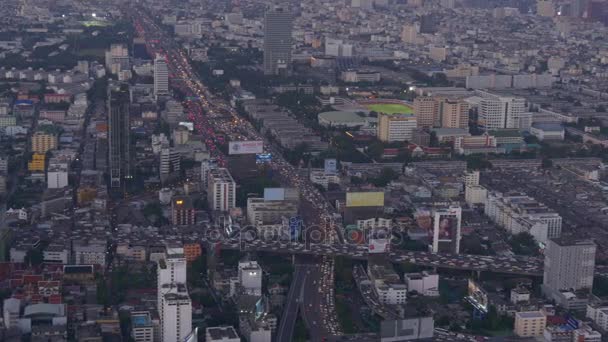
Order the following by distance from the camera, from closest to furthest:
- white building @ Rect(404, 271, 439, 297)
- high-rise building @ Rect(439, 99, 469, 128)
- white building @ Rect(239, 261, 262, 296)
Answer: white building @ Rect(239, 261, 262, 296)
white building @ Rect(404, 271, 439, 297)
high-rise building @ Rect(439, 99, 469, 128)

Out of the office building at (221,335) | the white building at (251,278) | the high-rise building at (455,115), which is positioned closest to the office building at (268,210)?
the white building at (251,278)

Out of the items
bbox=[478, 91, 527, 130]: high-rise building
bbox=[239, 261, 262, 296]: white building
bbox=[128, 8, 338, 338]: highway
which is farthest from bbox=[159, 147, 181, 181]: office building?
bbox=[478, 91, 527, 130]: high-rise building

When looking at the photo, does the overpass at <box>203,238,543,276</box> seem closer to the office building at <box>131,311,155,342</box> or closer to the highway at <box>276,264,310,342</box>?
the highway at <box>276,264,310,342</box>

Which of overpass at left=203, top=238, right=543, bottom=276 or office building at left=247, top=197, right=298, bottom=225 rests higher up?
office building at left=247, top=197, right=298, bottom=225

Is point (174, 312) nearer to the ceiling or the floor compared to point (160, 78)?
nearer to the floor

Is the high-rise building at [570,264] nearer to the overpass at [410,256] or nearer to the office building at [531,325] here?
the overpass at [410,256]

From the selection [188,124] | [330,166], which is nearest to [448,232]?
[330,166]

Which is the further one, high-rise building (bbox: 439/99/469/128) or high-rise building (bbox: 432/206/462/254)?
high-rise building (bbox: 439/99/469/128)

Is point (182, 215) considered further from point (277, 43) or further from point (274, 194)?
point (277, 43)
